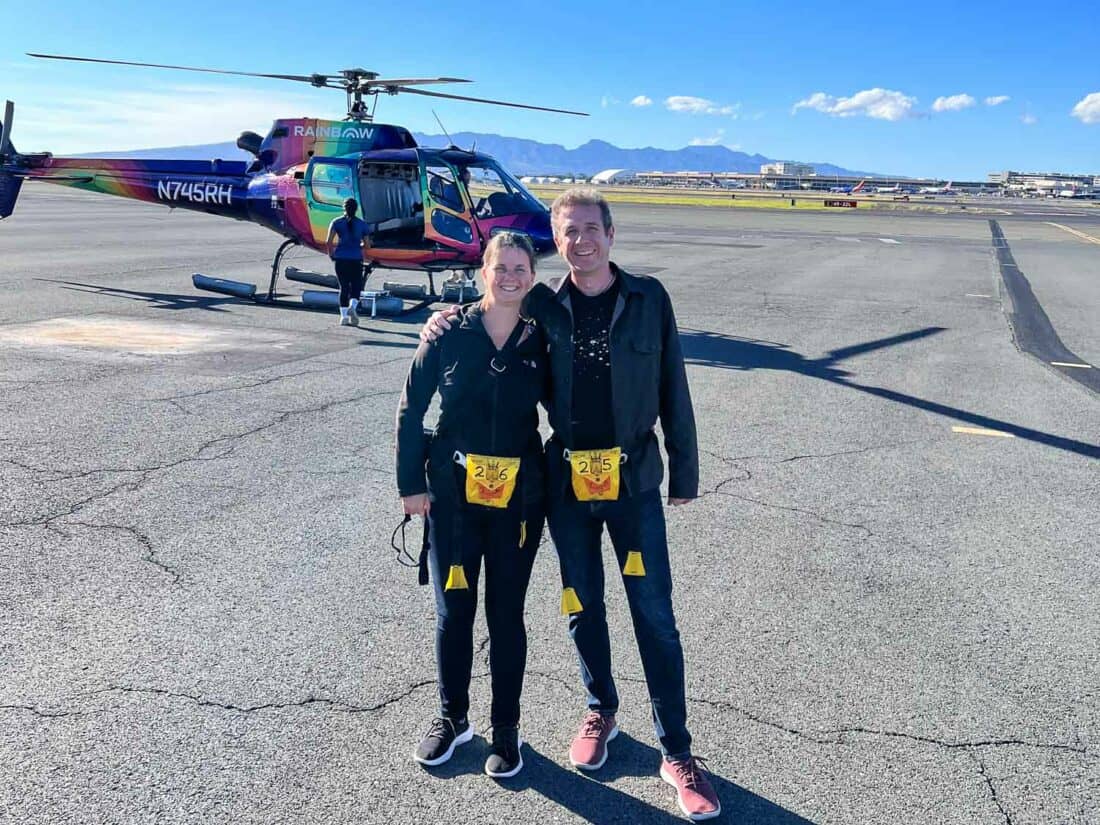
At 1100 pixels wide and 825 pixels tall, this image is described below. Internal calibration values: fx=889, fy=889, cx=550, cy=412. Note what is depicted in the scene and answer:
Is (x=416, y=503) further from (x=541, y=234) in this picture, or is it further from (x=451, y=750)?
(x=541, y=234)

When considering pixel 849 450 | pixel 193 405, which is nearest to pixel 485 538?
pixel 849 450

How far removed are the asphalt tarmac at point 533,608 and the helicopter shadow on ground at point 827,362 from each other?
0.08 m

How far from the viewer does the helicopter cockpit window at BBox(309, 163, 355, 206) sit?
13.6 metres

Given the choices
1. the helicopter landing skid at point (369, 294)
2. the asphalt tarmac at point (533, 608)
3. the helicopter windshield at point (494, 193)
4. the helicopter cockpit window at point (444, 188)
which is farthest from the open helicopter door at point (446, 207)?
the asphalt tarmac at point (533, 608)

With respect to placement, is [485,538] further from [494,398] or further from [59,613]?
[59,613]

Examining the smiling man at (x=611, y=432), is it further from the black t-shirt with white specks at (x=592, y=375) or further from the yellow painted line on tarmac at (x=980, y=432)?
the yellow painted line on tarmac at (x=980, y=432)

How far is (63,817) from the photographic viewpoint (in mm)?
2838

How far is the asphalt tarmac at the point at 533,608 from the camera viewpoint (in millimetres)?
3102

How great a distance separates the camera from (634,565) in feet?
10.3

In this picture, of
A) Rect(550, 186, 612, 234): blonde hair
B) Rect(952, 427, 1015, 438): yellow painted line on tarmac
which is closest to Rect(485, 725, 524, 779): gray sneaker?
Rect(550, 186, 612, 234): blonde hair

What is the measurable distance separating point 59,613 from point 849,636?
3.69 meters

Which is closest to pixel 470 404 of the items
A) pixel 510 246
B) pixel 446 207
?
pixel 510 246

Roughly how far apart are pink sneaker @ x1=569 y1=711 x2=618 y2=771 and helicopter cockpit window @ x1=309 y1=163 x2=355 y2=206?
1164cm

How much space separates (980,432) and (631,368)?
5.85 m
